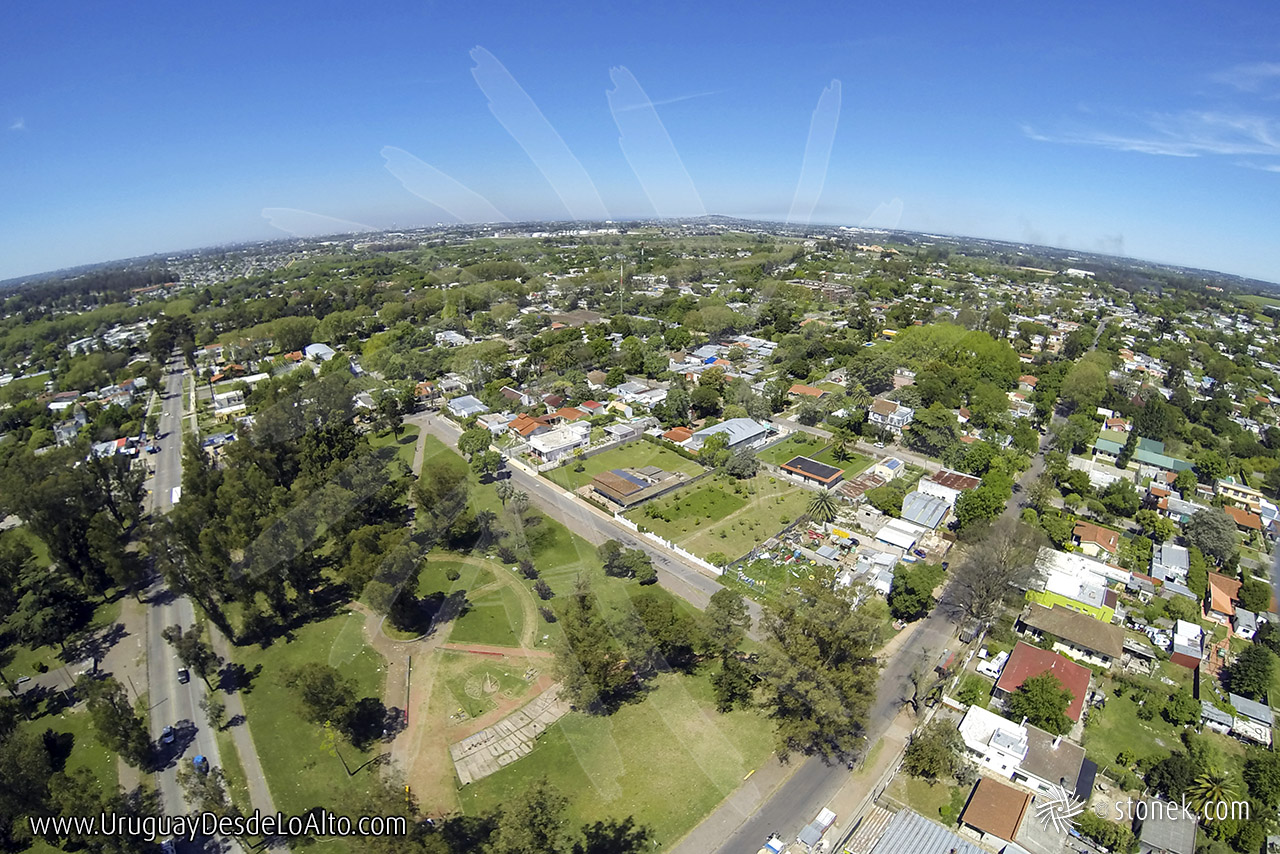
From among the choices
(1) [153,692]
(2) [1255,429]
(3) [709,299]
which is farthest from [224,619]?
(2) [1255,429]

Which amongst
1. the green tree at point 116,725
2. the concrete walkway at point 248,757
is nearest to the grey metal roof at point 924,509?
the concrete walkway at point 248,757

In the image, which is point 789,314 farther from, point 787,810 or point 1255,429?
point 787,810

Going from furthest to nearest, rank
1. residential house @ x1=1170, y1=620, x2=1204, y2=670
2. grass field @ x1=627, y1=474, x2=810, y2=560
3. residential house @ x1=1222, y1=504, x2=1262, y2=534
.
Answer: residential house @ x1=1222, y1=504, x2=1262, y2=534
grass field @ x1=627, y1=474, x2=810, y2=560
residential house @ x1=1170, y1=620, x2=1204, y2=670

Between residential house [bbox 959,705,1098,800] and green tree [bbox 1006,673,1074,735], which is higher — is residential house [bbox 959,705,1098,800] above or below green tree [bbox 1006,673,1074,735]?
below

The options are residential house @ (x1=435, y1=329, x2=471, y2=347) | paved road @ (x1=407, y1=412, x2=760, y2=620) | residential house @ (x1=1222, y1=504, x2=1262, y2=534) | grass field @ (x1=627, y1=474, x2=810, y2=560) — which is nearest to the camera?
paved road @ (x1=407, y1=412, x2=760, y2=620)

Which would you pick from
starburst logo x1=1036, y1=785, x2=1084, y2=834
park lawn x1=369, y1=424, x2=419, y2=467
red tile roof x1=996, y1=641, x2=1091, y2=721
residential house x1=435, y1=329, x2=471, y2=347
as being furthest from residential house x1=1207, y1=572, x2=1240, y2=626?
residential house x1=435, y1=329, x2=471, y2=347

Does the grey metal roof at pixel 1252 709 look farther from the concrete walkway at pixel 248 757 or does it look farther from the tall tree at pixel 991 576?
the concrete walkway at pixel 248 757

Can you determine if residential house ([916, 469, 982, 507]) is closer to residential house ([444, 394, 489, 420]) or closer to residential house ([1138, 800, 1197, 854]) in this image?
residential house ([1138, 800, 1197, 854])
